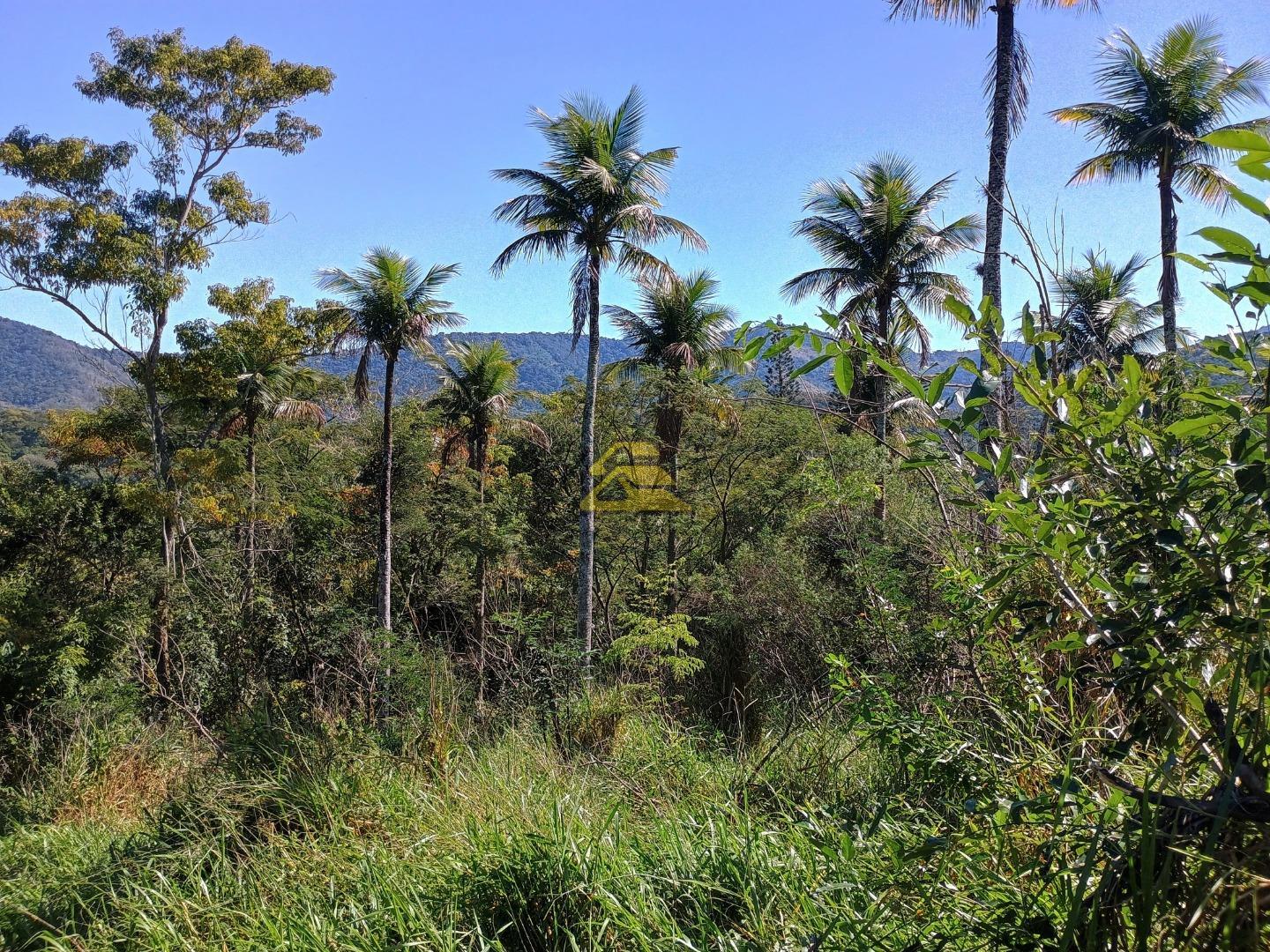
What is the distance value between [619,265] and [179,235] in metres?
9.66

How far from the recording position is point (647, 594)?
54.7ft

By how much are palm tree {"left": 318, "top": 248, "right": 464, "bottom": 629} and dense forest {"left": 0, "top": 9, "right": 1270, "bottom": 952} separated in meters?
0.09

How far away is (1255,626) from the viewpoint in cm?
116

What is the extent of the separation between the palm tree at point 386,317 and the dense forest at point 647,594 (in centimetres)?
9

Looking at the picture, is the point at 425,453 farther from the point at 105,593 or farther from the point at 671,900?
the point at 671,900

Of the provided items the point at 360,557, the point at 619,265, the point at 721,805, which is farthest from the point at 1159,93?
the point at 360,557

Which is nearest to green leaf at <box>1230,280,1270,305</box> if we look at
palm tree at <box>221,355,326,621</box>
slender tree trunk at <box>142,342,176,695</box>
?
slender tree trunk at <box>142,342,176,695</box>

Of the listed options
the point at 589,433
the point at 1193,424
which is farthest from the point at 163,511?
the point at 1193,424

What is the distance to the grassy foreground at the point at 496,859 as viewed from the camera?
208 cm

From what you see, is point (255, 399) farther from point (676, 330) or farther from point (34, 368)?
point (34, 368)

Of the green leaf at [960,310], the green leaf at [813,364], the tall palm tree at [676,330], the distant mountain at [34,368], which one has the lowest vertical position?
the green leaf at [813,364]

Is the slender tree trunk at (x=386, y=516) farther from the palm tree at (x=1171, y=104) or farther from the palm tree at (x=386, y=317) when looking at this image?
the palm tree at (x=1171, y=104)

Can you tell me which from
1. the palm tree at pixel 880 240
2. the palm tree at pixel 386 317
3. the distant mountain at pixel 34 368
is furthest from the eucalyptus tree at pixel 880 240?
the distant mountain at pixel 34 368

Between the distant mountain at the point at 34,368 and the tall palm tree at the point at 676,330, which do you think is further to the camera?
the distant mountain at the point at 34,368
